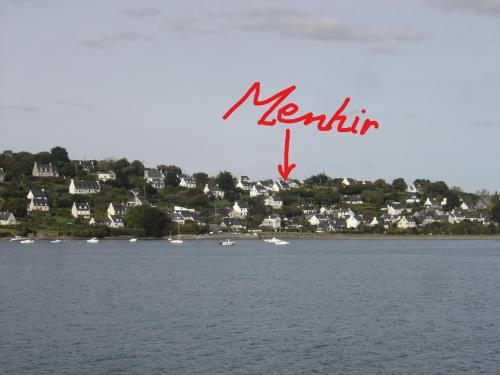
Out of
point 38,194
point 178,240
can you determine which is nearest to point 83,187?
point 38,194

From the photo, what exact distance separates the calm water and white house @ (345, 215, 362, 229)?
9980 centimetres

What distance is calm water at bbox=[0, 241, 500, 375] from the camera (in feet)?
110

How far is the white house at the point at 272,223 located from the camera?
17750cm

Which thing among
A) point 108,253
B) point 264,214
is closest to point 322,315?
point 108,253

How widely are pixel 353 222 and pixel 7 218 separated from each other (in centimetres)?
7618

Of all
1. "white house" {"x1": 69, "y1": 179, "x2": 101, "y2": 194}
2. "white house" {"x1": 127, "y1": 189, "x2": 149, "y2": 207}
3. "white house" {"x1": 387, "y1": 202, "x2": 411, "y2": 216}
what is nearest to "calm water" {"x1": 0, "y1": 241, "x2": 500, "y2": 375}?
"white house" {"x1": 127, "y1": 189, "x2": 149, "y2": 207}

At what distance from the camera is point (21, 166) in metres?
180

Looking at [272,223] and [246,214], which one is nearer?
[272,223]

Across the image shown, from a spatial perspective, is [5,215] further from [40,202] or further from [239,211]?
[239,211]

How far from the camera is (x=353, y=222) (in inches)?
7165

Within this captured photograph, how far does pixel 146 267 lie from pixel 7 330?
44379 millimetres

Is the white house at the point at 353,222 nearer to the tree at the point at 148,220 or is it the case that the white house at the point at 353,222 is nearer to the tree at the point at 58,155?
the tree at the point at 148,220

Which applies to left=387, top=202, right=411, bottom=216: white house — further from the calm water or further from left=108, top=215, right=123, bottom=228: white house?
the calm water

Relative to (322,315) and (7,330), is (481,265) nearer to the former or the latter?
(322,315)
